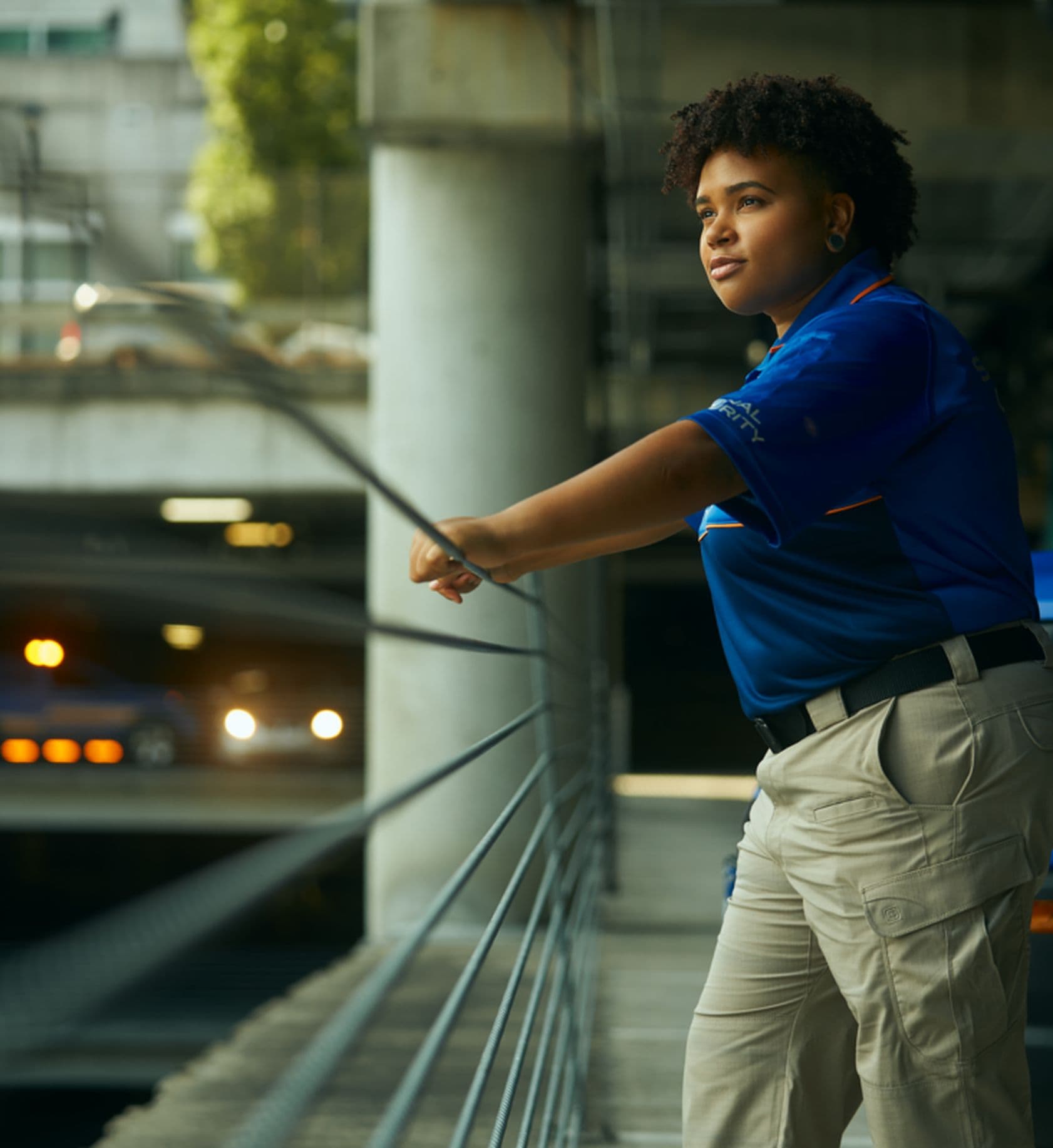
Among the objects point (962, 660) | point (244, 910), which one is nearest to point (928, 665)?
point (962, 660)

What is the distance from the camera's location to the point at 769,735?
A: 162 cm

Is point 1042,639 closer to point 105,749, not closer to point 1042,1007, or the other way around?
point 1042,1007

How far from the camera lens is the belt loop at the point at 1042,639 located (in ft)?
5.00

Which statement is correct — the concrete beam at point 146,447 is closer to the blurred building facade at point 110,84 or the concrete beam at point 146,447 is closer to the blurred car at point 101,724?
the blurred car at point 101,724

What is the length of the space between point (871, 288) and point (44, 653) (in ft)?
3.02

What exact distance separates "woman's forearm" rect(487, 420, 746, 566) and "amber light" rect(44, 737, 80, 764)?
12296mm

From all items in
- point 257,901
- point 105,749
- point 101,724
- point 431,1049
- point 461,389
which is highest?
point 461,389

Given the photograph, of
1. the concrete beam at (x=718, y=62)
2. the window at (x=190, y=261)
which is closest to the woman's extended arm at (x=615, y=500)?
the concrete beam at (x=718, y=62)

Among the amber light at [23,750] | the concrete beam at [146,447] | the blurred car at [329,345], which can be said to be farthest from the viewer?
the concrete beam at [146,447]

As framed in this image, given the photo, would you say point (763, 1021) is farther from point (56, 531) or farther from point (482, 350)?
point (482, 350)

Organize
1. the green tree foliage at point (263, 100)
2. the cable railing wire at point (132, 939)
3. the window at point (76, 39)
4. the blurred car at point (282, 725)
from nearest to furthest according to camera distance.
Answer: the cable railing wire at point (132, 939) < the blurred car at point (282, 725) < the green tree foliage at point (263, 100) < the window at point (76, 39)

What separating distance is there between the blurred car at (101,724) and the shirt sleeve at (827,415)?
8.71m

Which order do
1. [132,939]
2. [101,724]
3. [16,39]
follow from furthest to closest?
1. [16,39]
2. [101,724]
3. [132,939]

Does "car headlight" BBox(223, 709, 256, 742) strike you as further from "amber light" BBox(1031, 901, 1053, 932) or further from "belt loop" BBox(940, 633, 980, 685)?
"belt loop" BBox(940, 633, 980, 685)
